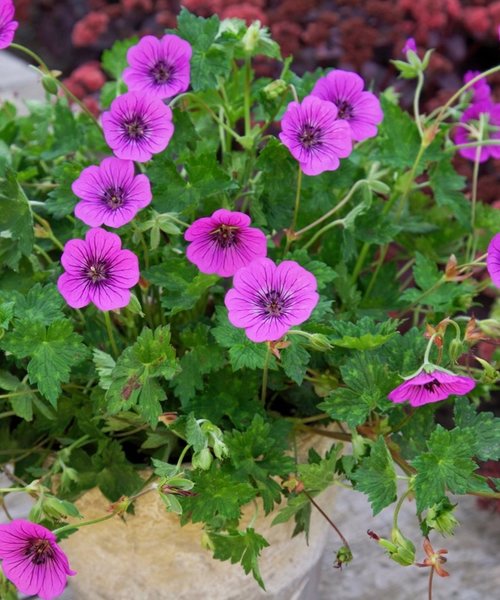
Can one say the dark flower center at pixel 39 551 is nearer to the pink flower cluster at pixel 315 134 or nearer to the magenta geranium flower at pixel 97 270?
the magenta geranium flower at pixel 97 270

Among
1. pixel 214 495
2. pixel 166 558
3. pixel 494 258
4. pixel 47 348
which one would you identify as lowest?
pixel 166 558

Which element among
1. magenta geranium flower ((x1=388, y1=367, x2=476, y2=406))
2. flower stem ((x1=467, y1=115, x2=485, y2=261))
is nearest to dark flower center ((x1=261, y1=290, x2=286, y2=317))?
magenta geranium flower ((x1=388, y1=367, x2=476, y2=406))

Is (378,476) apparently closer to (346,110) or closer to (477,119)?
(346,110)

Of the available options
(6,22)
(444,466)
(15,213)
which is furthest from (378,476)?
(6,22)

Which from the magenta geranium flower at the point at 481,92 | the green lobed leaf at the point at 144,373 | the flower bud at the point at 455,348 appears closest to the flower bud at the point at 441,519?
the flower bud at the point at 455,348

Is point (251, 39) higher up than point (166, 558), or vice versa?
point (251, 39)

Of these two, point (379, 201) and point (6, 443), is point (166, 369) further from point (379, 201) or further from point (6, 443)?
point (379, 201)

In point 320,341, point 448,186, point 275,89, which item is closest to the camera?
point 320,341
